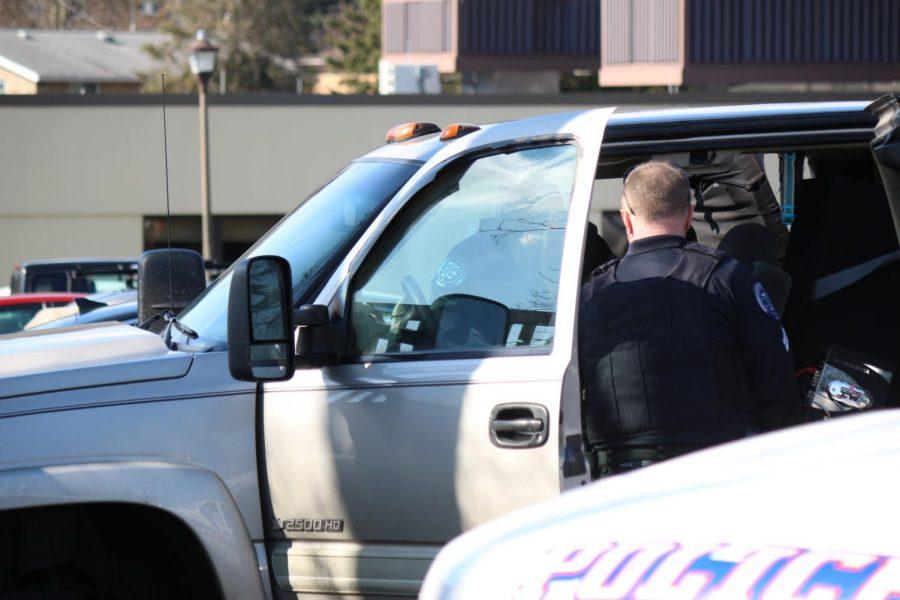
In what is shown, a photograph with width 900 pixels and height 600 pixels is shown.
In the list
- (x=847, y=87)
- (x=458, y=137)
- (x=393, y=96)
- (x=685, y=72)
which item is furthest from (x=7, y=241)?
(x=458, y=137)

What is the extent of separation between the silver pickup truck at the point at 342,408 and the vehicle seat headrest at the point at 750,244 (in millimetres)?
1094

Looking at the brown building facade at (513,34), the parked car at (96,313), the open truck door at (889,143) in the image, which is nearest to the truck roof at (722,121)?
the open truck door at (889,143)

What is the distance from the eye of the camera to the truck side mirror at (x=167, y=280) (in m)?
4.32

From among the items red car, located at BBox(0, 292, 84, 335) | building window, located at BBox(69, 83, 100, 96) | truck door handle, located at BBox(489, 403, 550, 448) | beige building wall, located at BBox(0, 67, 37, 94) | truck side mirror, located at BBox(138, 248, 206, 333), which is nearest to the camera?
truck door handle, located at BBox(489, 403, 550, 448)

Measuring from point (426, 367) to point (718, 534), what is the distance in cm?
167

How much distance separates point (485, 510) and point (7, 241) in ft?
67.7

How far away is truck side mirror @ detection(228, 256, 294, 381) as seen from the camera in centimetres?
308

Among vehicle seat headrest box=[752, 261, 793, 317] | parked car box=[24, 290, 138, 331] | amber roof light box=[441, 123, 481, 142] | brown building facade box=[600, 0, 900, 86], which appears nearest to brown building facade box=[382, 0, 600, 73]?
brown building facade box=[600, 0, 900, 86]

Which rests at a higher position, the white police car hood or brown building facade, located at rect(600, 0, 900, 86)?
brown building facade, located at rect(600, 0, 900, 86)

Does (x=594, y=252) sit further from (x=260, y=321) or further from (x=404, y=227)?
(x=260, y=321)

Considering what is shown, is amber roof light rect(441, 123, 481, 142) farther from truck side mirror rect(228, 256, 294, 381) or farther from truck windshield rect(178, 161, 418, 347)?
truck side mirror rect(228, 256, 294, 381)

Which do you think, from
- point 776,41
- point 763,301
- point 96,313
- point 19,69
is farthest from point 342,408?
point 19,69

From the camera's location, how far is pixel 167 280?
172 inches

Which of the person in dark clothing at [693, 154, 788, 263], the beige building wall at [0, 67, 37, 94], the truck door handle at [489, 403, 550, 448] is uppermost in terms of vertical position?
the beige building wall at [0, 67, 37, 94]
